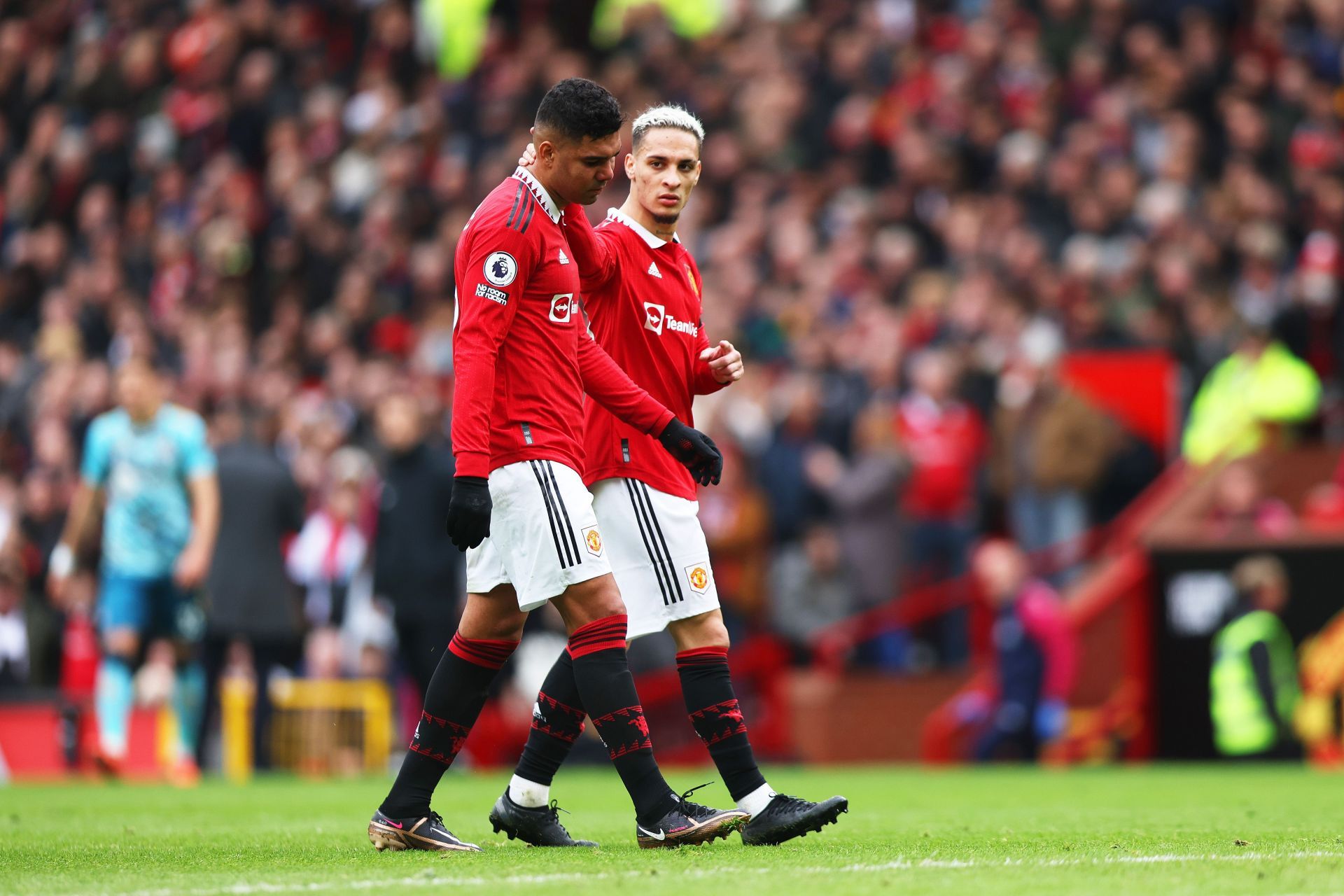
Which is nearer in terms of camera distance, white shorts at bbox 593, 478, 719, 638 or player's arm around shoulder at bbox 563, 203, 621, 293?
player's arm around shoulder at bbox 563, 203, 621, 293

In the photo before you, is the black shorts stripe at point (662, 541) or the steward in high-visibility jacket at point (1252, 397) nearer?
the black shorts stripe at point (662, 541)

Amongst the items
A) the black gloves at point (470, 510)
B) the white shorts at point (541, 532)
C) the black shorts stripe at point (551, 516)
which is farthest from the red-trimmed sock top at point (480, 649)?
the black gloves at point (470, 510)

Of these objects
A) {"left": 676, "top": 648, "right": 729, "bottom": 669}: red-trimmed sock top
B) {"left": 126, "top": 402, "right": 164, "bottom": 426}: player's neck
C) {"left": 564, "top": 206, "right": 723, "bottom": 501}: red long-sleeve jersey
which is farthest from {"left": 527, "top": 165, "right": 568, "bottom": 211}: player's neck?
{"left": 126, "top": 402, "right": 164, "bottom": 426}: player's neck

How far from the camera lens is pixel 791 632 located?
14977 millimetres

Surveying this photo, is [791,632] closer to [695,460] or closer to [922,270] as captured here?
[922,270]

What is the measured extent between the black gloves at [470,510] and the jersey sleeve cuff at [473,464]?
14mm

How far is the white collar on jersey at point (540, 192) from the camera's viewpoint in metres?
6.21

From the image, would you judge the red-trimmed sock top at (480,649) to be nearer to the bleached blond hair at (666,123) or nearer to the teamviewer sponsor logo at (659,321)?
the teamviewer sponsor logo at (659,321)

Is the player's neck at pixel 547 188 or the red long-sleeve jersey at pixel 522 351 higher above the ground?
the player's neck at pixel 547 188

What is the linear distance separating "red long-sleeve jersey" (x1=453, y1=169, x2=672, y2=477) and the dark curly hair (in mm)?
203

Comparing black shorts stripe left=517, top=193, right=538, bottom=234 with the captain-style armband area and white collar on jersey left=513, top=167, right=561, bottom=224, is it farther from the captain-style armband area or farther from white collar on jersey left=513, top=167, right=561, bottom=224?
the captain-style armband area

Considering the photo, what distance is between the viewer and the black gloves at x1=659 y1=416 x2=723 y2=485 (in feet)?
20.8

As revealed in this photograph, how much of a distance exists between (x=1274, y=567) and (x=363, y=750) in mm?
6499

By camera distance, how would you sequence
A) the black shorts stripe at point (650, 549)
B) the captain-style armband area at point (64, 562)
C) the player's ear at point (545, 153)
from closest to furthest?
the player's ear at point (545, 153) → the black shorts stripe at point (650, 549) → the captain-style armband area at point (64, 562)
